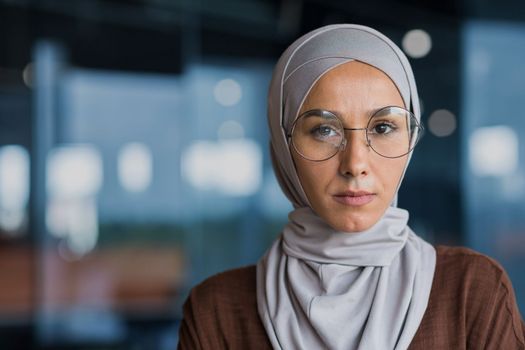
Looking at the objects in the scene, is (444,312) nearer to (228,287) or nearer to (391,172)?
(391,172)

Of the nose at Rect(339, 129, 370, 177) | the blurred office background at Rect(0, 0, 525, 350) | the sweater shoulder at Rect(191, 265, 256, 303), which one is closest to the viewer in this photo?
the nose at Rect(339, 129, 370, 177)

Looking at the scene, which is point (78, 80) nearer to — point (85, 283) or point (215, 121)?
point (215, 121)

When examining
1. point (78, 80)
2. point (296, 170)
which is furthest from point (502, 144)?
point (296, 170)

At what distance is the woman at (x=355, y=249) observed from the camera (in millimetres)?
1239

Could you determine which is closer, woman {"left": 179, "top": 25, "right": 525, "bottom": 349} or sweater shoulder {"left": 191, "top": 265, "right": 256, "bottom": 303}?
woman {"left": 179, "top": 25, "right": 525, "bottom": 349}

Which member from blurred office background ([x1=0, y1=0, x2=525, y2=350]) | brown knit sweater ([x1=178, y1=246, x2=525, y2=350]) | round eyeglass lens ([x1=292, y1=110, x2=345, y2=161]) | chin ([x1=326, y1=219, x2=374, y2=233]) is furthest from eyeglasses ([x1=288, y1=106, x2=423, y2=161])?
blurred office background ([x1=0, y1=0, x2=525, y2=350])

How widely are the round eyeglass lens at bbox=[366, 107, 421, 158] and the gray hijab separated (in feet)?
0.14

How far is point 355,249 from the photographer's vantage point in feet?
4.20

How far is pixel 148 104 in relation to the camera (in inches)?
189

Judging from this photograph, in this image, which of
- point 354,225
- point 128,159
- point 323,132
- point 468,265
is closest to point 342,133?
point 323,132

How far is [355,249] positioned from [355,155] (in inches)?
6.1

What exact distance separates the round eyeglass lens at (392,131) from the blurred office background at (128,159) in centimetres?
335

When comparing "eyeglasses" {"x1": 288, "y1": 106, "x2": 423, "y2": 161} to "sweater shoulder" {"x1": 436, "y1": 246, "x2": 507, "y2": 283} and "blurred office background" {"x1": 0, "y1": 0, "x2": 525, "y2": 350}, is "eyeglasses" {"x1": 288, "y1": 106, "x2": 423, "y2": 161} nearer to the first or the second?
"sweater shoulder" {"x1": 436, "y1": 246, "x2": 507, "y2": 283}

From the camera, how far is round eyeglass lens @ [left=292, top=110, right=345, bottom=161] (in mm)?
1245
